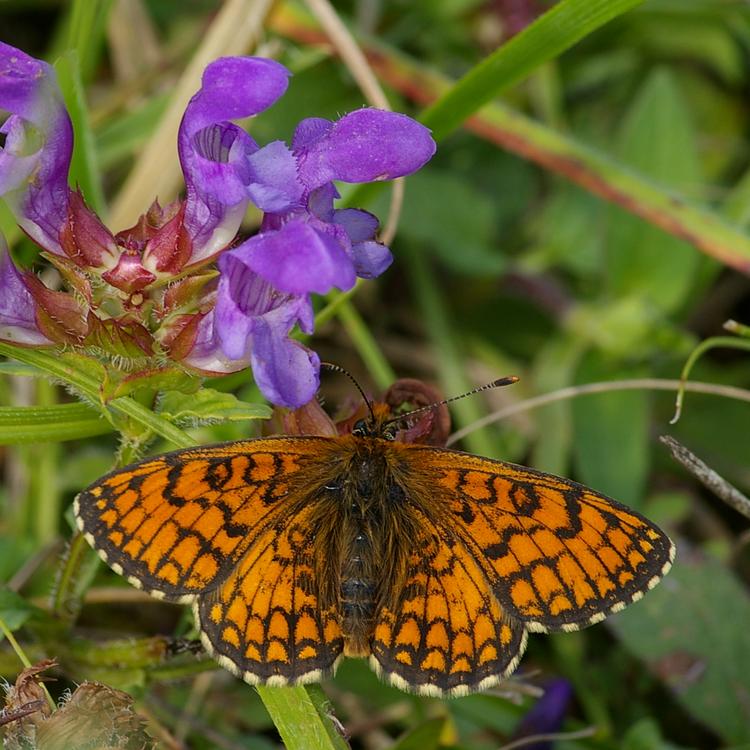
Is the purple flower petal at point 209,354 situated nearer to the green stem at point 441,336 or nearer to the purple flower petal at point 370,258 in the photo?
the purple flower petal at point 370,258

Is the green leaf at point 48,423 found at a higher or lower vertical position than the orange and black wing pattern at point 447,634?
lower

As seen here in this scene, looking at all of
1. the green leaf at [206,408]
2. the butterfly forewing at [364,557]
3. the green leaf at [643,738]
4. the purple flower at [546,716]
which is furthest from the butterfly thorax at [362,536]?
the green leaf at [643,738]

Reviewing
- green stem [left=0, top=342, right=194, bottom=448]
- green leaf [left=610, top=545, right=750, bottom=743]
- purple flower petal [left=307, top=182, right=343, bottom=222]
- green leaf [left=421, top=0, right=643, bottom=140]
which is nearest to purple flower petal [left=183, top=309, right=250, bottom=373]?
green stem [left=0, top=342, right=194, bottom=448]

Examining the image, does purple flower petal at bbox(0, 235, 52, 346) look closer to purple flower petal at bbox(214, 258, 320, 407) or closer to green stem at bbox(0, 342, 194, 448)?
green stem at bbox(0, 342, 194, 448)

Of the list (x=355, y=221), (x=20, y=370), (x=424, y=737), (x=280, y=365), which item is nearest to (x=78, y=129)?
(x=20, y=370)

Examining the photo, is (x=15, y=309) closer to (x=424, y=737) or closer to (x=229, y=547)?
(x=229, y=547)

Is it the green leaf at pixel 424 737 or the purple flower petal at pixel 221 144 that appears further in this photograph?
the green leaf at pixel 424 737
